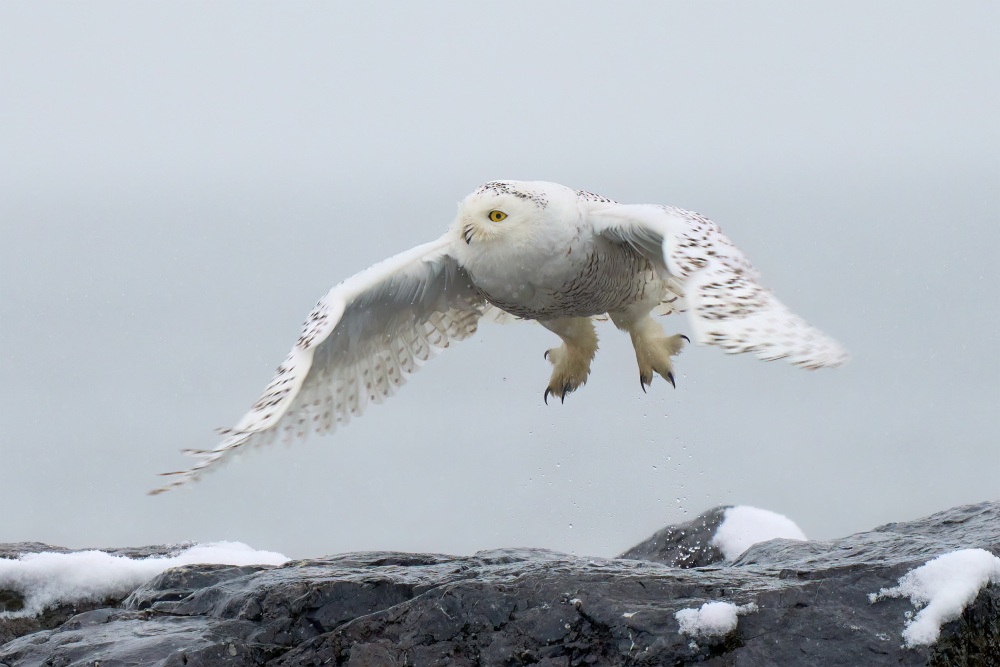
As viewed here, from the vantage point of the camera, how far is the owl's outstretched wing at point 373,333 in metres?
5.90

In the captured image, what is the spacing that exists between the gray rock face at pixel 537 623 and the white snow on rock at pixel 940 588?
4 cm

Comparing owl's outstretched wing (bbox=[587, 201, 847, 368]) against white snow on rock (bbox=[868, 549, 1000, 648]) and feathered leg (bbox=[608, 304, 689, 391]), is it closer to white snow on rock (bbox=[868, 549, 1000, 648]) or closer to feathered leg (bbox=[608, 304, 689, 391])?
white snow on rock (bbox=[868, 549, 1000, 648])

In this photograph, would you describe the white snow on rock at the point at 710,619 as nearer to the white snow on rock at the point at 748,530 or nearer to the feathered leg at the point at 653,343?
the white snow on rock at the point at 748,530

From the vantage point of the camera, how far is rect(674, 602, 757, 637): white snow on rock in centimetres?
405

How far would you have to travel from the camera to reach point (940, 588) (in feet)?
13.9

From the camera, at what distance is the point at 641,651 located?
13.2 ft

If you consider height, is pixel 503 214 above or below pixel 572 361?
above

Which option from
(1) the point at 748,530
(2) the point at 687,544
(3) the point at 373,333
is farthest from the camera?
(2) the point at 687,544

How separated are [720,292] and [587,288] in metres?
1.87

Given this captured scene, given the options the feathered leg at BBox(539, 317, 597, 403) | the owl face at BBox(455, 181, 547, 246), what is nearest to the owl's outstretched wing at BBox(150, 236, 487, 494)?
the owl face at BBox(455, 181, 547, 246)

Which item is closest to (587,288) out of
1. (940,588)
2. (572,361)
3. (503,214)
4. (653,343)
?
(503,214)

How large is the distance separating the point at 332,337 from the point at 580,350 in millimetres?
1960

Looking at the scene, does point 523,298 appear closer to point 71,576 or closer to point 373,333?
point 373,333

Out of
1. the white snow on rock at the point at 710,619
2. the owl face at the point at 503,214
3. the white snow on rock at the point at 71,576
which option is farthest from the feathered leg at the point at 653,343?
the white snow on rock at the point at 710,619
